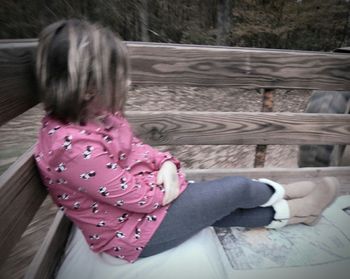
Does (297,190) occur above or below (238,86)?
below

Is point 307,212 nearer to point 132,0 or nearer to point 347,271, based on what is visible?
point 347,271

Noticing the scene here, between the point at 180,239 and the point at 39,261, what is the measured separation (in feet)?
1.93

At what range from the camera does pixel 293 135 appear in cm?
248

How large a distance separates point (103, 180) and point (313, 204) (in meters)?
1.16

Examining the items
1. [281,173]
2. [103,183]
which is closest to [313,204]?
[281,173]

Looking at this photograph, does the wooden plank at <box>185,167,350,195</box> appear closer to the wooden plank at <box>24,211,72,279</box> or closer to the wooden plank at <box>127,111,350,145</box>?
the wooden plank at <box>127,111,350,145</box>

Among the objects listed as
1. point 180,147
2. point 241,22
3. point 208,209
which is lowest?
point 180,147

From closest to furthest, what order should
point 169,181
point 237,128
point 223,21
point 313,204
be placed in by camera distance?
point 169,181 → point 313,204 → point 237,128 → point 223,21

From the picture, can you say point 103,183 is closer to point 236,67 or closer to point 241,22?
point 236,67

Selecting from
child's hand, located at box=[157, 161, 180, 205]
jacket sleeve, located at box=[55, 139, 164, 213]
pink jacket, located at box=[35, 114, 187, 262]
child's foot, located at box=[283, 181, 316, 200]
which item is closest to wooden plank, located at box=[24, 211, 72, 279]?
pink jacket, located at box=[35, 114, 187, 262]

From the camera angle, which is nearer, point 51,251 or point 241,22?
point 51,251

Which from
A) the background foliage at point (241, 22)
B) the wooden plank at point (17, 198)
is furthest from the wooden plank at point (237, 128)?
the background foliage at point (241, 22)

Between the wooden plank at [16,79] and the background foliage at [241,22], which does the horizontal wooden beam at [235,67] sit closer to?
the wooden plank at [16,79]

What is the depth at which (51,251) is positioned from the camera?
1.72 metres
